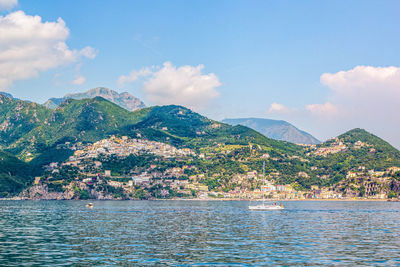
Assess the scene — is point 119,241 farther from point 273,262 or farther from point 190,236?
point 273,262

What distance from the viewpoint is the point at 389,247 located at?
61.8m

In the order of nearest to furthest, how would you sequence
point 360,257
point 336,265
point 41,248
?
point 336,265, point 360,257, point 41,248

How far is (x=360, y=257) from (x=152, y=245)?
29351 millimetres

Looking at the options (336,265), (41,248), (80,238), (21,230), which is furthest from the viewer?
(21,230)

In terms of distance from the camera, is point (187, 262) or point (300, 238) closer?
point (187, 262)

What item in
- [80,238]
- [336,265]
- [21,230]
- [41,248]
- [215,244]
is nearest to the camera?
[336,265]

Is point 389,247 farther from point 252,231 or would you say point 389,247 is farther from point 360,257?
point 252,231

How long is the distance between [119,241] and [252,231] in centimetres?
2895

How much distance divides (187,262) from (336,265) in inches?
676

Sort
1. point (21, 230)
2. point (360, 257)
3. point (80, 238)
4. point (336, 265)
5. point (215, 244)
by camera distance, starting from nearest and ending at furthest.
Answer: point (336, 265) < point (360, 257) < point (215, 244) < point (80, 238) < point (21, 230)

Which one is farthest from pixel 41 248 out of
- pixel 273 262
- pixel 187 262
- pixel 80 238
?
pixel 273 262

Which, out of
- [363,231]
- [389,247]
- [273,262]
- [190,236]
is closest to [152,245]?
[190,236]

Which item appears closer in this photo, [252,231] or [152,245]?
[152,245]

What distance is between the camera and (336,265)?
157ft
